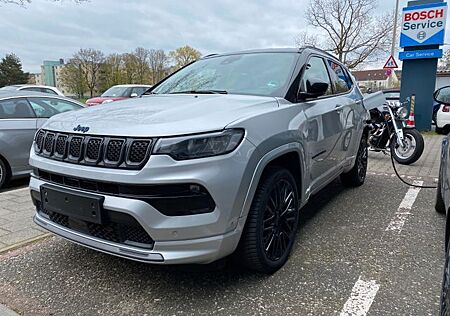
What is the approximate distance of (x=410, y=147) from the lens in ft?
22.5

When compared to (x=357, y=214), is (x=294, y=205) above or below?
above

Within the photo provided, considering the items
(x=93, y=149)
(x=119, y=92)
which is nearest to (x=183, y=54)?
(x=119, y=92)

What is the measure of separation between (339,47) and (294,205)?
92.2 feet

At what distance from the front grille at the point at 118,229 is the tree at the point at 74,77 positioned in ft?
195

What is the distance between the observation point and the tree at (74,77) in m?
57.2

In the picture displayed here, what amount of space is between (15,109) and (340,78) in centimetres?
473

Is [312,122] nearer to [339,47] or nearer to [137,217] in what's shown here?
[137,217]

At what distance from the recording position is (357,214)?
4137 millimetres

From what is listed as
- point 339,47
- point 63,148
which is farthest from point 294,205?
point 339,47

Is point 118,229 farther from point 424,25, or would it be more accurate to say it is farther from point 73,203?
point 424,25

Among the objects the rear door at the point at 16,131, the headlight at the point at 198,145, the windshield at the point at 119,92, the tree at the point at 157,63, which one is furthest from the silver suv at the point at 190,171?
the tree at the point at 157,63

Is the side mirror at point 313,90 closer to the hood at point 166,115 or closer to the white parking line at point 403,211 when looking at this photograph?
the hood at point 166,115

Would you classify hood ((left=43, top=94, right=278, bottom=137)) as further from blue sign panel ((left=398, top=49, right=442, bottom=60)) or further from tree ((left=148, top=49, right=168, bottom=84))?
tree ((left=148, top=49, right=168, bottom=84))

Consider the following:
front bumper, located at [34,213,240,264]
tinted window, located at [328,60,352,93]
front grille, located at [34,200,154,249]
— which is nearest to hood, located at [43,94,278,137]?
front grille, located at [34,200,154,249]
